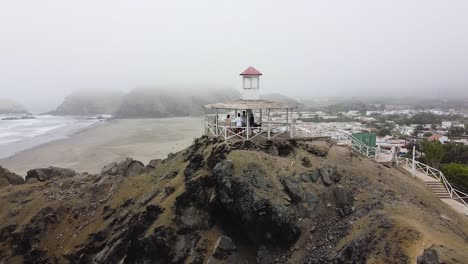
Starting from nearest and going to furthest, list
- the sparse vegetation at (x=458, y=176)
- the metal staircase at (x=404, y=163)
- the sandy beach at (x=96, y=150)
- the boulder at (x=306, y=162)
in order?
the boulder at (x=306, y=162), the metal staircase at (x=404, y=163), the sparse vegetation at (x=458, y=176), the sandy beach at (x=96, y=150)

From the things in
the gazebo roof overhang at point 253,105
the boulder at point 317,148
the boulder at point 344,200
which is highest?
the gazebo roof overhang at point 253,105

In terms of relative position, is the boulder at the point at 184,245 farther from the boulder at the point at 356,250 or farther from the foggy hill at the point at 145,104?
the foggy hill at the point at 145,104

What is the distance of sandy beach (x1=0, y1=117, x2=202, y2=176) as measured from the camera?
155 feet

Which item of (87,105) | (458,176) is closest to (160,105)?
(87,105)

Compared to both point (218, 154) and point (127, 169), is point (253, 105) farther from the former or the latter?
point (127, 169)

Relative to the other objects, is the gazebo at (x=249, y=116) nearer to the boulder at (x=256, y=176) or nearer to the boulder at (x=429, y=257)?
the boulder at (x=256, y=176)

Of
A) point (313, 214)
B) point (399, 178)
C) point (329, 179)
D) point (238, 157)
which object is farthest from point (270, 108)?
point (399, 178)

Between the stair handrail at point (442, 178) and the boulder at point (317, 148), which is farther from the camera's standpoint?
the stair handrail at point (442, 178)

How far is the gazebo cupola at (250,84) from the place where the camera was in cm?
2192

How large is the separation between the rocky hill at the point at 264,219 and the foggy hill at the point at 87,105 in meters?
134

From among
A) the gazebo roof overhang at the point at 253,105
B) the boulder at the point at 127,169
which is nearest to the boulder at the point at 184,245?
the gazebo roof overhang at the point at 253,105

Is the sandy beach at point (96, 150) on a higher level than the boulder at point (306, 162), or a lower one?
lower

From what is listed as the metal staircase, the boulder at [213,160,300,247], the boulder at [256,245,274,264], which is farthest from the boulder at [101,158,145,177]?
the boulder at [256,245,274,264]

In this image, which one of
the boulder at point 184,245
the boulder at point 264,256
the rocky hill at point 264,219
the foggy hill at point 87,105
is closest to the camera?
the rocky hill at point 264,219
